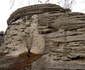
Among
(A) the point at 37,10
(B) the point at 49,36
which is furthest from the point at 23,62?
(A) the point at 37,10

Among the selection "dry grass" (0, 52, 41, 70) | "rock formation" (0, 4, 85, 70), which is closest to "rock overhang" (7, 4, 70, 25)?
"rock formation" (0, 4, 85, 70)

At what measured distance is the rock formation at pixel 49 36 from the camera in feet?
32.6

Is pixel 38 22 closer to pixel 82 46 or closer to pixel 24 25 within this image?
pixel 24 25

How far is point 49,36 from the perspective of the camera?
12359 mm

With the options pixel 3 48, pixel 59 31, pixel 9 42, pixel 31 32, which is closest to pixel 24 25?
pixel 31 32

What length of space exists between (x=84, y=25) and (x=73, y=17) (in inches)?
45.1

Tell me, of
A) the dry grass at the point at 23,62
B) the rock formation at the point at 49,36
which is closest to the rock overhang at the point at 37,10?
the rock formation at the point at 49,36

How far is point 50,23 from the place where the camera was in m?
13.0

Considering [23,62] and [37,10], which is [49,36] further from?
[37,10]

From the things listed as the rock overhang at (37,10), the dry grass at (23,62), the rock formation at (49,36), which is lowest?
the dry grass at (23,62)

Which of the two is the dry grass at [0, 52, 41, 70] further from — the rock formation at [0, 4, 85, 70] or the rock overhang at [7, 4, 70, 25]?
the rock overhang at [7, 4, 70, 25]

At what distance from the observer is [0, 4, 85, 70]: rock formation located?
9.93m

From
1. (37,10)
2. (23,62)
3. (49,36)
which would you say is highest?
(37,10)

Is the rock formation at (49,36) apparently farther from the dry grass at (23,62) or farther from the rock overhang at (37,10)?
the dry grass at (23,62)
